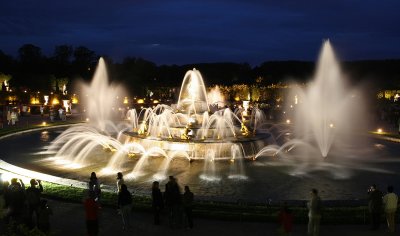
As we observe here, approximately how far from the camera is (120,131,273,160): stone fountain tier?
22.2 metres

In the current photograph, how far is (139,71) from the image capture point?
105m

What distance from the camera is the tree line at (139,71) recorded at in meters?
82.8

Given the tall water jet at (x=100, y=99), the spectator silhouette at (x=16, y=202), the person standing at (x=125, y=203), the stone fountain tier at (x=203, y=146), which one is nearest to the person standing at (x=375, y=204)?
the person standing at (x=125, y=203)

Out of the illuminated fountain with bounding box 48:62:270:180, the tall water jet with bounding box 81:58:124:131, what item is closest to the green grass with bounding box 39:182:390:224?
the illuminated fountain with bounding box 48:62:270:180

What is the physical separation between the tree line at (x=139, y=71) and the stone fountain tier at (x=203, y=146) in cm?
5499

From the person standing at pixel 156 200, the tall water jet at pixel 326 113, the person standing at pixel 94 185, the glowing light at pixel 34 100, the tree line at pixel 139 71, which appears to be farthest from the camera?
the tree line at pixel 139 71

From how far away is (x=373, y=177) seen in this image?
1791 cm

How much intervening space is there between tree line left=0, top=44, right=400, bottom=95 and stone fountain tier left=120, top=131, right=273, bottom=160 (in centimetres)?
5499

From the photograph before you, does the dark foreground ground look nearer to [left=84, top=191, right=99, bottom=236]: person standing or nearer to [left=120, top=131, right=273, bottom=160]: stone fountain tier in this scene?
[left=84, top=191, right=99, bottom=236]: person standing

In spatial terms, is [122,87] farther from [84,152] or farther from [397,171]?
[397,171]

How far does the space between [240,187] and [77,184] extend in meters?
5.99

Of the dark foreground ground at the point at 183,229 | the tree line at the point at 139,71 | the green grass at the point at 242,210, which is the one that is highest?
the tree line at the point at 139,71

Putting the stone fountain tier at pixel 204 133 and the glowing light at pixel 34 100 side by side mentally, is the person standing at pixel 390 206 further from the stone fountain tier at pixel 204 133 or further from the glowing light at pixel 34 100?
the glowing light at pixel 34 100

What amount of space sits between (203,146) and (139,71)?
8500 cm
